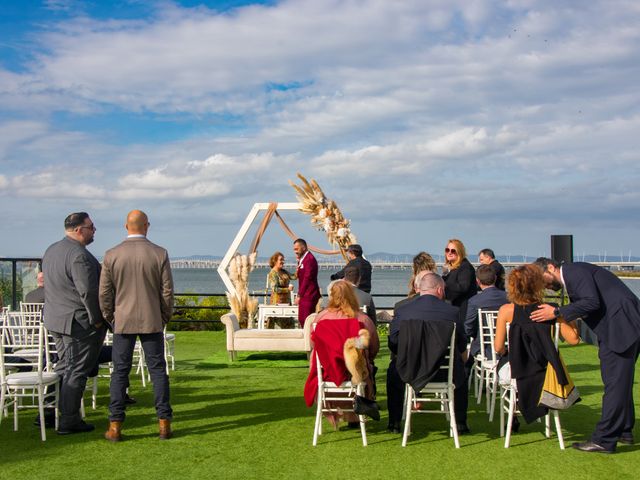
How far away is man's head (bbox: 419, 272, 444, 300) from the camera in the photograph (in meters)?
5.55

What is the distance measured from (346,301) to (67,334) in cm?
213

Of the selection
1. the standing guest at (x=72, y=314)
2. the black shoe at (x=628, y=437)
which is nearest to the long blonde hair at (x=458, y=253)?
the black shoe at (x=628, y=437)

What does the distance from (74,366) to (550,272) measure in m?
3.59

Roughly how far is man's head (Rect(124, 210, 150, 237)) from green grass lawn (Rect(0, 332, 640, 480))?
5.10ft

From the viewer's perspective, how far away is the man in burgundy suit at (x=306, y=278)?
34.7ft

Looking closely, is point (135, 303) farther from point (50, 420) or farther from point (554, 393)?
point (554, 393)

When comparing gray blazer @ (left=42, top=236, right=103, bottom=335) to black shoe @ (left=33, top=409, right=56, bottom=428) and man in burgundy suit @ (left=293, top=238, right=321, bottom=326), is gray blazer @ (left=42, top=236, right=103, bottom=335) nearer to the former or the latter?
black shoe @ (left=33, top=409, right=56, bottom=428)

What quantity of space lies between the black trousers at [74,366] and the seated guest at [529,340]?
3.16 m

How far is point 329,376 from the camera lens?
5.39m

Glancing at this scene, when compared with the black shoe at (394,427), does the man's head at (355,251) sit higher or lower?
higher

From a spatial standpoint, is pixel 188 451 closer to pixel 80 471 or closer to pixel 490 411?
pixel 80 471

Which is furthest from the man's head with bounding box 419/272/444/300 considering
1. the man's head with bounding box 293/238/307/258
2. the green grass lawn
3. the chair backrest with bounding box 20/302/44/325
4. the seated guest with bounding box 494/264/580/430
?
the man's head with bounding box 293/238/307/258

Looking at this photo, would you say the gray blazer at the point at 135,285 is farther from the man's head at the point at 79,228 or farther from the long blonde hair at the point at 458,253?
the long blonde hair at the point at 458,253

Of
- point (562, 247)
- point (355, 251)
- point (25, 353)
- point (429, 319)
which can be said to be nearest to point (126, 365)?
point (25, 353)
